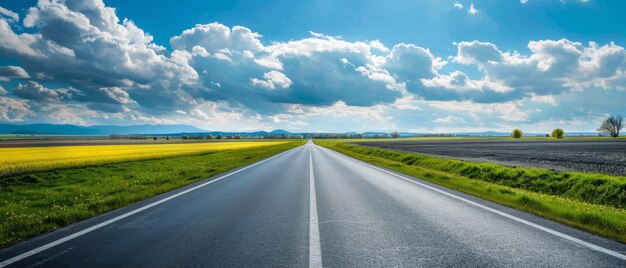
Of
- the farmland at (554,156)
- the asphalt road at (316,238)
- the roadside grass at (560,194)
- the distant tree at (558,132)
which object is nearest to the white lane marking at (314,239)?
the asphalt road at (316,238)

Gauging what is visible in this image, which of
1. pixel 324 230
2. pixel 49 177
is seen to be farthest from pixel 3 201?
pixel 324 230

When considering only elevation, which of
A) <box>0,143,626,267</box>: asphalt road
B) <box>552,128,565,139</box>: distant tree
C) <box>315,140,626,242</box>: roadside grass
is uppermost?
<box>552,128,565,139</box>: distant tree

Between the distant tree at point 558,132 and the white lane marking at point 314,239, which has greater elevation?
the distant tree at point 558,132

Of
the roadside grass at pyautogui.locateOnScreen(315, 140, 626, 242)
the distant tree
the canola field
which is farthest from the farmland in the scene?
the distant tree

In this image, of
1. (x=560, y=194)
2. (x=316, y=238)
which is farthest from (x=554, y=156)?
(x=316, y=238)

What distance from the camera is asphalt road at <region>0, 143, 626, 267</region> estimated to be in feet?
15.4

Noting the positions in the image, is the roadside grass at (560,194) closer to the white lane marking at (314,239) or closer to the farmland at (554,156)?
the farmland at (554,156)

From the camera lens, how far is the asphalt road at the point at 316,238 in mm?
4707

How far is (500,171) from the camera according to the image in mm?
18047

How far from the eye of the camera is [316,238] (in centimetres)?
582

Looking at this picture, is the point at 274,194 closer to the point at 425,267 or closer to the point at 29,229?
the point at 29,229

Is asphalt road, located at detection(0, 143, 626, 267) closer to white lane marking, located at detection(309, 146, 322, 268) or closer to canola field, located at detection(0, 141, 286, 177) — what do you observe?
white lane marking, located at detection(309, 146, 322, 268)

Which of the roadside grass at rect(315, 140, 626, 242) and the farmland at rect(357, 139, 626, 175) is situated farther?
the farmland at rect(357, 139, 626, 175)

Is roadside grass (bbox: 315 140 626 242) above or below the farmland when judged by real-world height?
below
